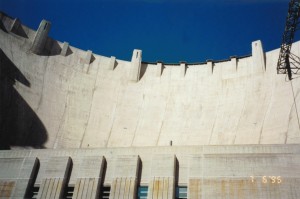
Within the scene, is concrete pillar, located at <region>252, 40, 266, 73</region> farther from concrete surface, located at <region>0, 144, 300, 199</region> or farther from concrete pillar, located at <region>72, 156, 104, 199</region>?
concrete pillar, located at <region>72, 156, 104, 199</region>

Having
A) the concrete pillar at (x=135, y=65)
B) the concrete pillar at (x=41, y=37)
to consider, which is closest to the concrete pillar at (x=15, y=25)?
the concrete pillar at (x=41, y=37)

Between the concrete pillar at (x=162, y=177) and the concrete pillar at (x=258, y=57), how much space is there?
20.9 m

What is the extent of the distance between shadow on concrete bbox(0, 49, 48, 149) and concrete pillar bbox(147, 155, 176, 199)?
16.7 metres

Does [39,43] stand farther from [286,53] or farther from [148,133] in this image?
[286,53]

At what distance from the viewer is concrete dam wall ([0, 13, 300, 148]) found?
105ft

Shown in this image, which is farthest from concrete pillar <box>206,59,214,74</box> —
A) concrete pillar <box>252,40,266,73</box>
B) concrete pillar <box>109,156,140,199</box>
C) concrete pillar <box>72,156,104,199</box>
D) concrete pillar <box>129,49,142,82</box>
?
concrete pillar <box>72,156,104,199</box>

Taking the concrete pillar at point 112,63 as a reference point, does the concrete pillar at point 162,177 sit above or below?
below

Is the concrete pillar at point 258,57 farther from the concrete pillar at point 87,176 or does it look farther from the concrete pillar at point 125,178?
the concrete pillar at point 87,176

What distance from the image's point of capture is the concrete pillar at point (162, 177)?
19719mm

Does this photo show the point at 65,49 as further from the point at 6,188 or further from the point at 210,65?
the point at 6,188

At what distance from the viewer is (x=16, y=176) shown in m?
22.6

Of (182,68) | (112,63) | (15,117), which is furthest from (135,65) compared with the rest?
(15,117)

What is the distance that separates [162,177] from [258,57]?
23.1 m

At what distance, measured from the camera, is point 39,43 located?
38.2 metres
